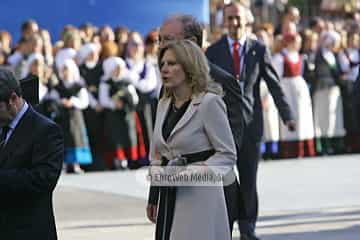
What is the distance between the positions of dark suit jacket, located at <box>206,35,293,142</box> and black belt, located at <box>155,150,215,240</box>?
288cm

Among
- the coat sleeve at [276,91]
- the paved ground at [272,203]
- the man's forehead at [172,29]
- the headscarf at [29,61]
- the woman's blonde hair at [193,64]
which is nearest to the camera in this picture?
the woman's blonde hair at [193,64]

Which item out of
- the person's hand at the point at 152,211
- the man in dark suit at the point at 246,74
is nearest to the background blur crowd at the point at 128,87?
the man in dark suit at the point at 246,74

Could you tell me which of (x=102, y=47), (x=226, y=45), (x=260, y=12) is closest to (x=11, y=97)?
(x=226, y=45)

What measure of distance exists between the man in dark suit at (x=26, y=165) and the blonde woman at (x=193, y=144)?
768mm

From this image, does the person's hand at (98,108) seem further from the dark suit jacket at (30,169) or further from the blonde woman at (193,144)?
the dark suit jacket at (30,169)

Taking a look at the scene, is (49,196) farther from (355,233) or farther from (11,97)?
(355,233)

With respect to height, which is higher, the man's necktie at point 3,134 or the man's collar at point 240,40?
the man's collar at point 240,40

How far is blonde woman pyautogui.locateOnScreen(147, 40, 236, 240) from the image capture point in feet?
19.0

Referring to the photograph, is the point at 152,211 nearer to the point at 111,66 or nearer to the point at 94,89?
the point at 111,66

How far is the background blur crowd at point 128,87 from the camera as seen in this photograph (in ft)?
48.2

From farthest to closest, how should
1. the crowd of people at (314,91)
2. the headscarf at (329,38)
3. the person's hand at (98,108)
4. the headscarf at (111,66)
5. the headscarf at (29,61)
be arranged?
the headscarf at (329,38)
the crowd of people at (314,91)
the person's hand at (98,108)
the headscarf at (111,66)
the headscarf at (29,61)

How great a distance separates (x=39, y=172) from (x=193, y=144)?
981mm

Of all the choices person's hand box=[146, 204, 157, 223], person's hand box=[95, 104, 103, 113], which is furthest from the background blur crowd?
person's hand box=[146, 204, 157, 223]

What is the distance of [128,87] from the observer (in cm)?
1506
